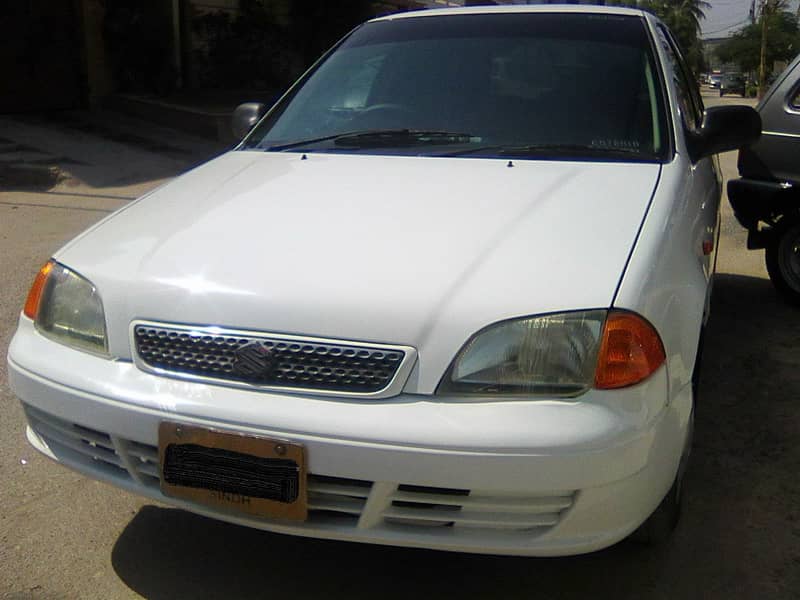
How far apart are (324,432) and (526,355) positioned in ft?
1.65

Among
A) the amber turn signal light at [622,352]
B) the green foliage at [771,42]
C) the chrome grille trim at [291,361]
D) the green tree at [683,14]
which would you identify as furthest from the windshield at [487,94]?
the green foliage at [771,42]

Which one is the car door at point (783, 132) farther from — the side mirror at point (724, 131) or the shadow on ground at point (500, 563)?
the shadow on ground at point (500, 563)

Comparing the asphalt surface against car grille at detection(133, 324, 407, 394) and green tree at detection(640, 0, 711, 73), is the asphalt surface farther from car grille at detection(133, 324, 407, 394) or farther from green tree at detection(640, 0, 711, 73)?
green tree at detection(640, 0, 711, 73)

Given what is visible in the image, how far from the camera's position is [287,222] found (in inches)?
101

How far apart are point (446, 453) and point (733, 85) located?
68.6 metres

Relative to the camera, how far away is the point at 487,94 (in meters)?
3.38

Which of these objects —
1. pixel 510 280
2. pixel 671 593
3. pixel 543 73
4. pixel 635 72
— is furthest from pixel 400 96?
pixel 671 593

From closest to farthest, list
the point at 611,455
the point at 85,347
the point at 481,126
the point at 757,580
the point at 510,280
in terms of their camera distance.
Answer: the point at 611,455 < the point at 510,280 < the point at 85,347 < the point at 757,580 < the point at 481,126

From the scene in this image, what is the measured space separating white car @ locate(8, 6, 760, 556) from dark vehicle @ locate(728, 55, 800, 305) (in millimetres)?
2781

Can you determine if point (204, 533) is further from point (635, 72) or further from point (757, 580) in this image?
point (635, 72)

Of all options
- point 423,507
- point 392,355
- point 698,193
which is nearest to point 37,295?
point 392,355

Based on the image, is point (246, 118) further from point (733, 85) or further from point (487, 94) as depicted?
point (733, 85)

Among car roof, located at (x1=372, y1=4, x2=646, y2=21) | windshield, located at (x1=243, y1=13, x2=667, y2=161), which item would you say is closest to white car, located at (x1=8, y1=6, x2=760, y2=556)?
windshield, located at (x1=243, y1=13, x2=667, y2=161)

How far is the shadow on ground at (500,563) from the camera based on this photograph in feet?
8.46
